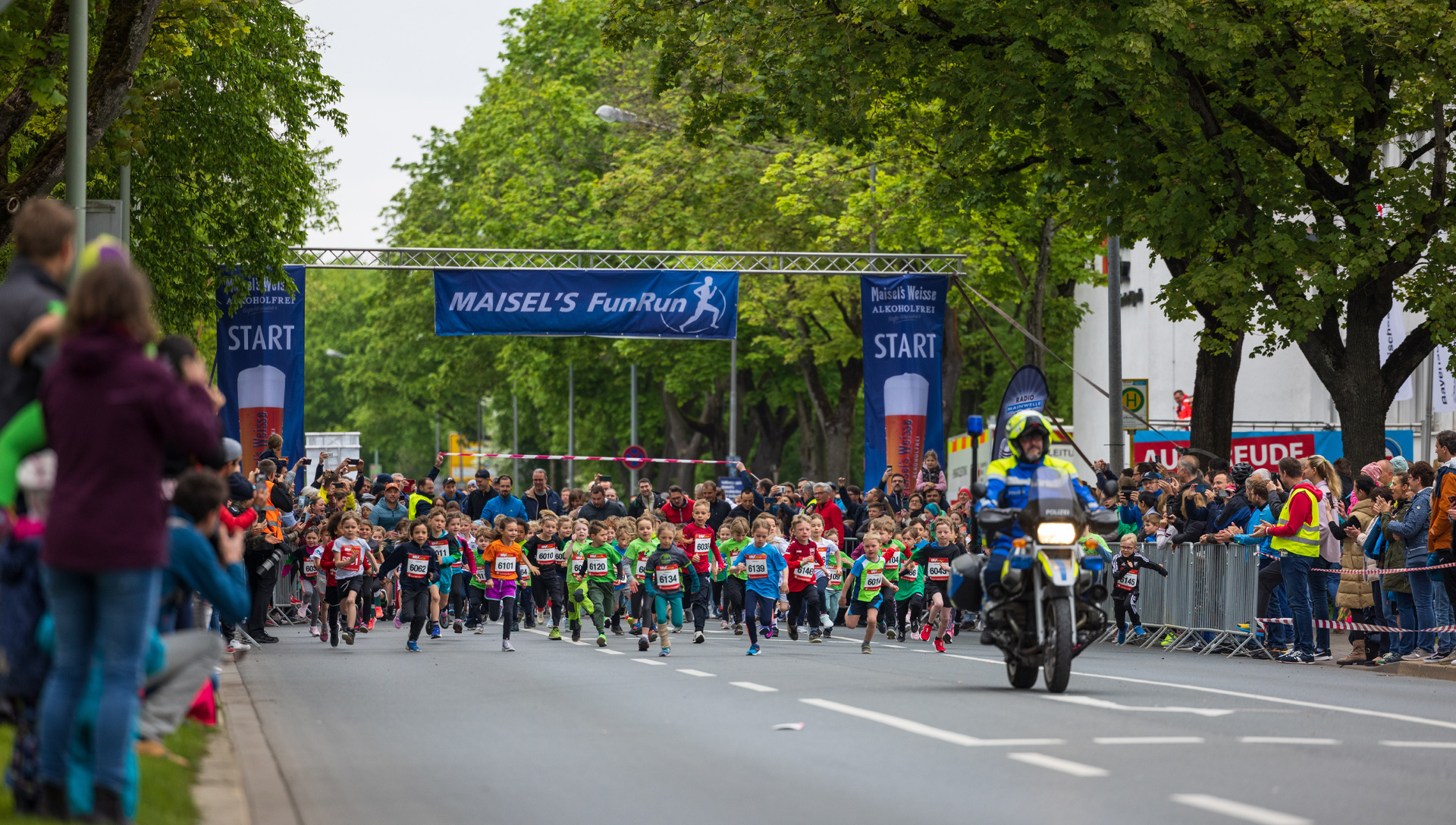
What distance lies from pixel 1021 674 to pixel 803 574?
8.31 meters

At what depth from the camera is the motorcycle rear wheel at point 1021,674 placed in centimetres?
1323

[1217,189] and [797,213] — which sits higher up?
[797,213]

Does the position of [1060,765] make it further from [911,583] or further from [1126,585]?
[911,583]

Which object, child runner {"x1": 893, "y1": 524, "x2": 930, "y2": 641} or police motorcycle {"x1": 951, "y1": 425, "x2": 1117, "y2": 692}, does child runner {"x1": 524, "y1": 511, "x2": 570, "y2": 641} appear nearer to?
child runner {"x1": 893, "y1": 524, "x2": 930, "y2": 641}

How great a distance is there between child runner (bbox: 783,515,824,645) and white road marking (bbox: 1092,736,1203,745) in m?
11.0

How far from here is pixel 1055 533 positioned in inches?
500

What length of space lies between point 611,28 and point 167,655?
18298mm

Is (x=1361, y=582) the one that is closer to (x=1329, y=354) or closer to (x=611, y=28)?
(x=1329, y=354)

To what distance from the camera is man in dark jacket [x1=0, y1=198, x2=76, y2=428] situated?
673 centimetres

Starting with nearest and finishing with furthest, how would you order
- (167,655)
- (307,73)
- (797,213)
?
(167,655)
(307,73)
(797,213)

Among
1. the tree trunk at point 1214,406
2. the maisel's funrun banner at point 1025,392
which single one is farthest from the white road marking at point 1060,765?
the tree trunk at point 1214,406

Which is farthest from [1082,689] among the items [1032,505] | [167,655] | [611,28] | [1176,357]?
[1176,357]

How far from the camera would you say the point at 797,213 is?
3978 centimetres

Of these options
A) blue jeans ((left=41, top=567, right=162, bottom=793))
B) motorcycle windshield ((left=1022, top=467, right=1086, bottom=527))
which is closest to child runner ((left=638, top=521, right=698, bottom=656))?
motorcycle windshield ((left=1022, top=467, right=1086, bottom=527))
